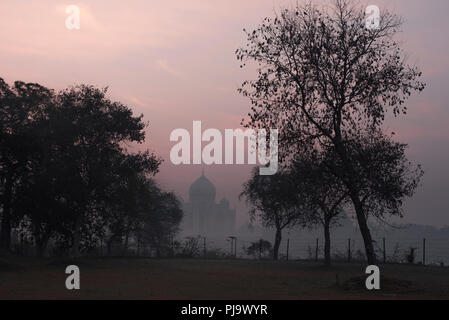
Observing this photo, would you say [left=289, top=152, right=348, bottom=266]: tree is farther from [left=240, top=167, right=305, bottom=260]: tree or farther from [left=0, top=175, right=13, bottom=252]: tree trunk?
[left=0, top=175, right=13, bottom=252]: tree trunk

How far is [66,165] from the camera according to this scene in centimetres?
4984

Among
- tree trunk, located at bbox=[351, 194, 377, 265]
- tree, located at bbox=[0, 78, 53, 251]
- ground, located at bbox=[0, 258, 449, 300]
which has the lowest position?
ground, located at bbox=[0, 258, 449, 300]

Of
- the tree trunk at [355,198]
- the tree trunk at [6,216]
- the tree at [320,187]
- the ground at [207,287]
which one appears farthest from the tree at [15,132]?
the tree trunk at [355,198]

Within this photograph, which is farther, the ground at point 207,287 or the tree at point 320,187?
the tree at point 320,187

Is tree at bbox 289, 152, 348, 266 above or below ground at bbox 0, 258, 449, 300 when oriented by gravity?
above

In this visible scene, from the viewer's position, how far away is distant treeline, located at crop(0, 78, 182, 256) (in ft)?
166

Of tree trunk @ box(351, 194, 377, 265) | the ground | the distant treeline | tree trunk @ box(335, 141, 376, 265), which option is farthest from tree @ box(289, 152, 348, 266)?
the distant treeline

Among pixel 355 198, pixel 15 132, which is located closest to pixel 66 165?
pixel 15 132

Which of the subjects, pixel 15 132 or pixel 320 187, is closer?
pixel 320 187

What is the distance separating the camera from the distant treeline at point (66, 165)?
50500mm

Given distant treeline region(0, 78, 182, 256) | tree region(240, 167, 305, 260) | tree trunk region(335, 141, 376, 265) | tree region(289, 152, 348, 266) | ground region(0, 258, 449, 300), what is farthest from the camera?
tree region(240, 167, 305, 260)

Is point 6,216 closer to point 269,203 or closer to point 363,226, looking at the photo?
point 269,203

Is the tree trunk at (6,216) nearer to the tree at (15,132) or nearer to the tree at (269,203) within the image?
the tree at (15,132)

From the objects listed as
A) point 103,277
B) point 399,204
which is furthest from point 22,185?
point 399,204
